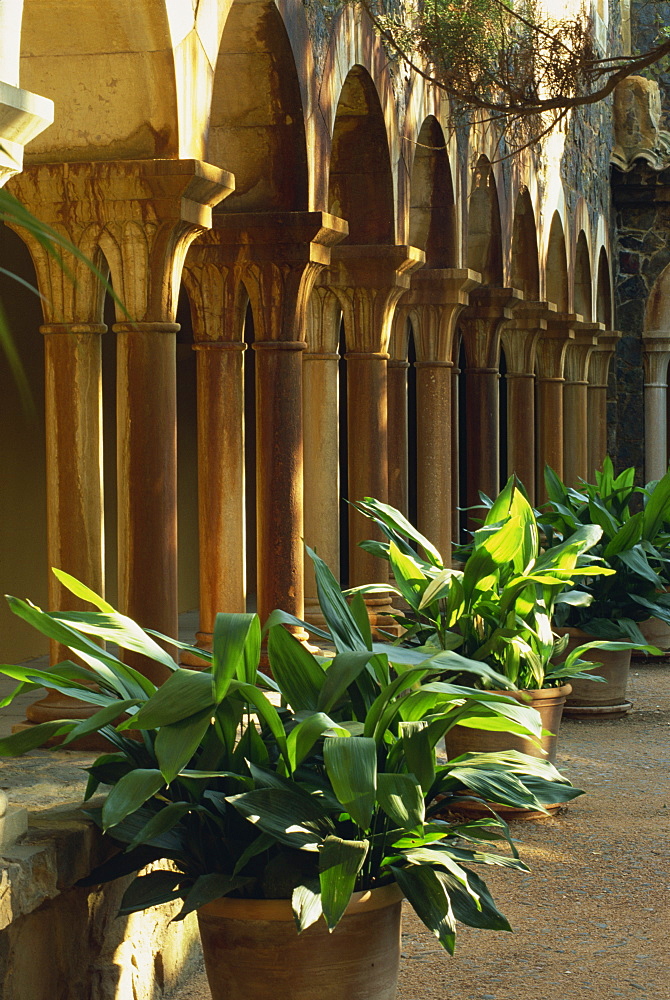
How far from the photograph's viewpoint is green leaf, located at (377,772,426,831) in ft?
8.72

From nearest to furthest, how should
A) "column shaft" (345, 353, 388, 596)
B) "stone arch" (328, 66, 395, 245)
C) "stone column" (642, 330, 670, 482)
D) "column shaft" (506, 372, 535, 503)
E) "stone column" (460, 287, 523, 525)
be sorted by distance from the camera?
"stone arch" (328, 66, 395, 245) < "column shaft" (345, 353, 388, 596) < "stone column" (460, 287, 523, 525) < "column shaft" (506, 372, 535, 503) < "stone column" (642, 330, 670, 482)

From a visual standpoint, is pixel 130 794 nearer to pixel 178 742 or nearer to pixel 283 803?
pixel 178 742

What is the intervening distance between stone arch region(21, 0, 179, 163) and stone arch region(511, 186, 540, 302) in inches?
306

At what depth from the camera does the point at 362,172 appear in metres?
7.37

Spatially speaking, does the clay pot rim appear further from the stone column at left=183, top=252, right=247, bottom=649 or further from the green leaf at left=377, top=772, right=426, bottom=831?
the stone column at left=183, top=252, right=247, bottom=649

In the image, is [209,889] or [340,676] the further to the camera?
[340,676]

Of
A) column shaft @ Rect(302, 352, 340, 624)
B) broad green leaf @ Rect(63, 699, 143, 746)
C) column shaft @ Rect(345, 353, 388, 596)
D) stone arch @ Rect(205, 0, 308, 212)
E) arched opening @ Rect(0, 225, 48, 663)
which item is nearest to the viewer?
broad green leaf @ Rect(63, 699, 143, 746)

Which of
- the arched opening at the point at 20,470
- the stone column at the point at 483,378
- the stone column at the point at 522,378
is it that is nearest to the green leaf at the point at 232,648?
the arched opening at the point at 20,470

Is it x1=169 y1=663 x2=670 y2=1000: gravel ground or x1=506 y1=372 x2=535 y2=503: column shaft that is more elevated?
x1=506 y1=372 x2=535 y2=503: column shaft

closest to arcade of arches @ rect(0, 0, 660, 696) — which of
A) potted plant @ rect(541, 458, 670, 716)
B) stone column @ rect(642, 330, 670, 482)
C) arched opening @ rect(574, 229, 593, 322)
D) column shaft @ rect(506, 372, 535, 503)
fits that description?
potted plant @ rect(541, 458, 670, 716)

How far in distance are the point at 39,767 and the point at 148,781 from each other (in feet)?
4.17

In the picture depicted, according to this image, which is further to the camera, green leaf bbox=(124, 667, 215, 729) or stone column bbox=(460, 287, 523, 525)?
stone column bbox=(460, 287, 523, 525)

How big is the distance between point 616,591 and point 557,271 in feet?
24.0

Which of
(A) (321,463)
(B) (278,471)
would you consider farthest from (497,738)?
(A) (321,463)
